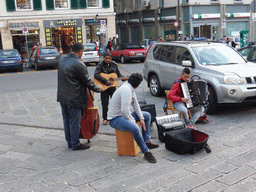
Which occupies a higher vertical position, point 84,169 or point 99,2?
point 99,2

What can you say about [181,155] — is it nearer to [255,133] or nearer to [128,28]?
[255,133]

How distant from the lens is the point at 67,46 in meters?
31.0

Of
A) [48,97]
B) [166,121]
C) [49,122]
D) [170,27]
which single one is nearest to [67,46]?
[170,27]

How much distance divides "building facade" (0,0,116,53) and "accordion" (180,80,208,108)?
74.7ft

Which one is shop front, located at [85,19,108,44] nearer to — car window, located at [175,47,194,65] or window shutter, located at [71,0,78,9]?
window shutter, located at [71,0,78,9]

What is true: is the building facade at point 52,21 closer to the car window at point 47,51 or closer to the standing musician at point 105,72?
the car window at point 47,51

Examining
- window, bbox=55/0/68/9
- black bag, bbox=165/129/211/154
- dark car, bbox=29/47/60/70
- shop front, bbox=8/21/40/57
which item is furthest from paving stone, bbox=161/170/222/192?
window, bbox=55/0/68/9

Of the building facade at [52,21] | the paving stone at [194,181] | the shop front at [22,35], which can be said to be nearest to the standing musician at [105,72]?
the paving stone at [194,181]

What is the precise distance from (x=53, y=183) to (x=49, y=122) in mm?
3490

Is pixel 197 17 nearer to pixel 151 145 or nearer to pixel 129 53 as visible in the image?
pixel 129 53

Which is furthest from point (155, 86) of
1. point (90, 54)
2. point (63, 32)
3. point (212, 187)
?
point (63, 32)

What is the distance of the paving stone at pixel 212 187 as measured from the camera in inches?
163

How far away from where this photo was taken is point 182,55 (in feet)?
29.5

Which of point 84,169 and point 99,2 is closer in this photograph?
point 84,169
